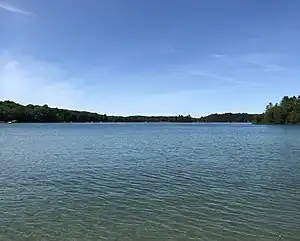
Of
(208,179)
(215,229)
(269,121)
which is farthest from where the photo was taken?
(269,121)

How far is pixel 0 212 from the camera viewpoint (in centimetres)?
1434

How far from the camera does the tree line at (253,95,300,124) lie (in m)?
164

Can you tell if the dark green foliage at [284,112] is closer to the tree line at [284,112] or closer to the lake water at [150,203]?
the tree line at [284,112]

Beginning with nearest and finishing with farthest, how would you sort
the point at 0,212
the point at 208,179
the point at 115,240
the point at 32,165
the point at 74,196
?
the point at 115,240 < the point at 0,212 < the point at 74,196 < the point at 208,179 < the point at 32,165

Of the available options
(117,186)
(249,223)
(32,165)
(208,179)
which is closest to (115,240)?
(249,223)

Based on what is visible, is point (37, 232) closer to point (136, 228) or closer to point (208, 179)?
point (136, 228)

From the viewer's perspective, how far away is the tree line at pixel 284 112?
6467 inches

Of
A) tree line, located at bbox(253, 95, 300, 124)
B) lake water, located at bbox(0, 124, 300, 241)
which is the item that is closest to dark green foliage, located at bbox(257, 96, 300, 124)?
tree line, located at bbox(253, 95, 300, 124)

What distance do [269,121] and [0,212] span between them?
17393 centimetres

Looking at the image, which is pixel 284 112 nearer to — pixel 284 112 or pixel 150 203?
pixel 284 112

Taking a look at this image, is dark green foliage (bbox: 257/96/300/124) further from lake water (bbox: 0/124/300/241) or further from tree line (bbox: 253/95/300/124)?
lake water (bbox: 0/124/300/241)

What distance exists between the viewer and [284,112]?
551ft

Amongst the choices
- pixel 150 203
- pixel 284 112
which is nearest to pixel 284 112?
pixel 284 112

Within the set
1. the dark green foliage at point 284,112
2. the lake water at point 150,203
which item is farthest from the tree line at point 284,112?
the lake water at point 150,203
